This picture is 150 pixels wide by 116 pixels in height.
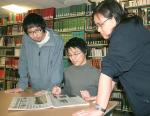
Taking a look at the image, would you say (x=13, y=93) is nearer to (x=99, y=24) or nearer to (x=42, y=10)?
(x=99, y=24)

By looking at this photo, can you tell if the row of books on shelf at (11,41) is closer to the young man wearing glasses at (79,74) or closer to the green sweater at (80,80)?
the young man wearing glasses at (79,74)

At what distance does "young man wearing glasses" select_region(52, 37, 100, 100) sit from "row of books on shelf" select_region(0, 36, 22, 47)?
436cm

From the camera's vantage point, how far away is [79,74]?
2312 mm

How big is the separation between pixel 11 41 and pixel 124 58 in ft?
20.0

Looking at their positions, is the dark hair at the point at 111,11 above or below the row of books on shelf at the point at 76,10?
below

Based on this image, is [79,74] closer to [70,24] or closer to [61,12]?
[70,24]

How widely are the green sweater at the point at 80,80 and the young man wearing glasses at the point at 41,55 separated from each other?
0.47 feet

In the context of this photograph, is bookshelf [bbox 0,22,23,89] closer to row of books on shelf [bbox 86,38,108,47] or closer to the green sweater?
row of books on shelf [bbox 86,38,108,47]

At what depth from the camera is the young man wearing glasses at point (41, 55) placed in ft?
7.16

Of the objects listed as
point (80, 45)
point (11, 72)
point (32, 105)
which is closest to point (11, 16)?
point (11, 72)

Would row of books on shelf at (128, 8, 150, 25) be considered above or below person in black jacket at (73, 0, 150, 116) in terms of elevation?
above

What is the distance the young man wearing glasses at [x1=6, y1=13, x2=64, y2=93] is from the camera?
218 cm

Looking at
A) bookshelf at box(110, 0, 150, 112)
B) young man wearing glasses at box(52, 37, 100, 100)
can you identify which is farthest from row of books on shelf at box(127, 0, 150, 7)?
young man wearing glasses at box(52, 37, 100, 100)

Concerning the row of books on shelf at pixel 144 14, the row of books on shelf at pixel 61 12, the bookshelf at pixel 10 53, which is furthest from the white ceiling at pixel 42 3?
the row of books on shelf at pixel 144 14
